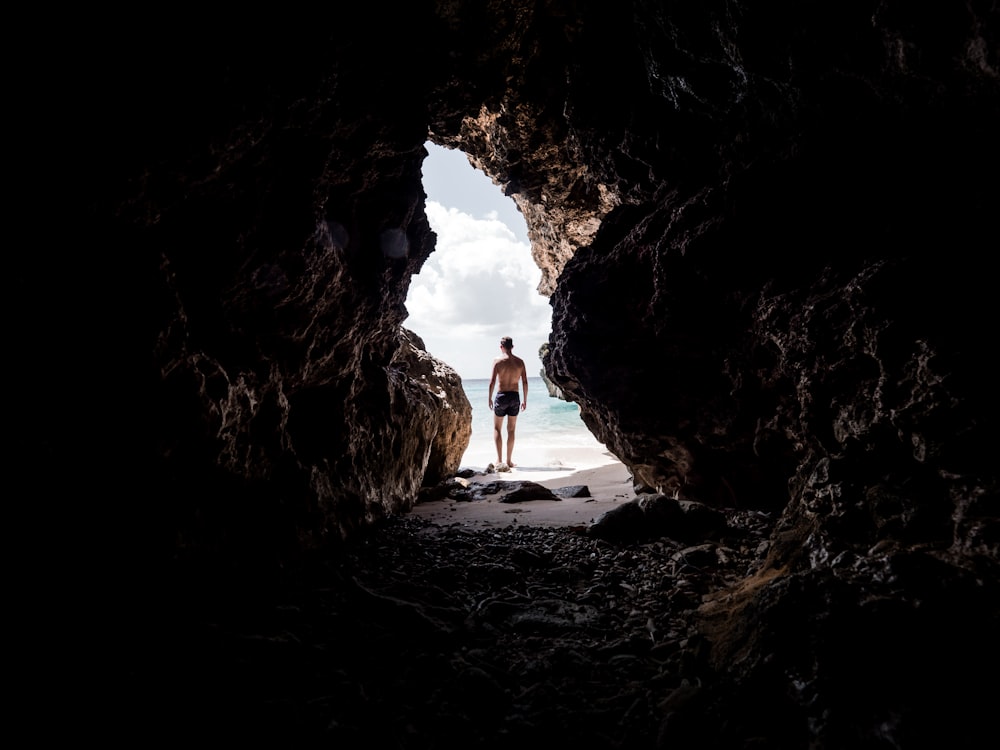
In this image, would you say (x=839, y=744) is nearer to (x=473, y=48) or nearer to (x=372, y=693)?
(x=372, y=693)

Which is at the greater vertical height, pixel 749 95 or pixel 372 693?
pixel 749 95

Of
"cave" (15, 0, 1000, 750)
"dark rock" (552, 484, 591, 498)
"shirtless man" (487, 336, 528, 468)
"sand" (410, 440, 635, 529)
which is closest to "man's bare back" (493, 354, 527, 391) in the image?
"shirtless man" (487, 336, 528, 468)

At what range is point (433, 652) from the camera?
8.68ft

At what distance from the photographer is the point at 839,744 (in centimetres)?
162

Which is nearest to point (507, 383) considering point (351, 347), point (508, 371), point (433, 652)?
point (508, 371)

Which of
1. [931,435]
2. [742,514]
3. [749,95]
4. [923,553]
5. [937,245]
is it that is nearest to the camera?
[923,553]

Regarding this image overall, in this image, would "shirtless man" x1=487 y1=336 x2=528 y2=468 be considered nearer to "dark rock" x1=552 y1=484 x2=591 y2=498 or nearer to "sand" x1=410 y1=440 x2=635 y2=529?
"sand" x1=410 y1=440 x2=635 y2=529

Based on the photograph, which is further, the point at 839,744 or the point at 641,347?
the point at 641,347

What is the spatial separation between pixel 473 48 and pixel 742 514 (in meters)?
6.06

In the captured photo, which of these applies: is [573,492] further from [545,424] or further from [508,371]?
[545,424]

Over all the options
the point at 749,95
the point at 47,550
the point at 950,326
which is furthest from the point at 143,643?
the point at 749,95

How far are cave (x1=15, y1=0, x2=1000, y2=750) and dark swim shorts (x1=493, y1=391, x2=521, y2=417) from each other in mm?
6620

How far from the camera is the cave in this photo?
6.62 feet

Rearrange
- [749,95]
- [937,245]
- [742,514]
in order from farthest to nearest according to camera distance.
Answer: [742,514]
[749,95]
[937,245]
